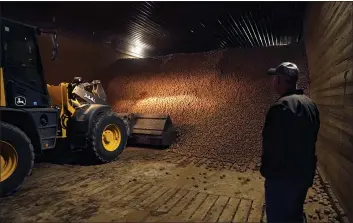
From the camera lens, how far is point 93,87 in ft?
21.8

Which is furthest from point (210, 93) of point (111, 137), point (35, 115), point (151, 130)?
point (35, 115)

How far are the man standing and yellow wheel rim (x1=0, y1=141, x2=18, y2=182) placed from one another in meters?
3.59

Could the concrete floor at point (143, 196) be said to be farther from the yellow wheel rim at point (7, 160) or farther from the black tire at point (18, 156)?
the yellow wheel rim at point (7, 160)

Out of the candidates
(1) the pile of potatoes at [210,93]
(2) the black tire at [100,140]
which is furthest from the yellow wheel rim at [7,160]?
(1) the pile of potatoes at [210,93]

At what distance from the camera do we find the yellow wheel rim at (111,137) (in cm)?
616

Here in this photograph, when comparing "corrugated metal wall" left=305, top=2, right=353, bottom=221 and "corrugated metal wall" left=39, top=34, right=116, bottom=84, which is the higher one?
"corrugated metal wall" left=39, top=34, right=116, bottom=84

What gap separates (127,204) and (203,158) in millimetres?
3111

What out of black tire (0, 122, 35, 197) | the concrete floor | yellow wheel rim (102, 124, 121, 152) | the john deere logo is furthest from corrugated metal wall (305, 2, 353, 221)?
the john deere logo

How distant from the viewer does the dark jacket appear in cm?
208

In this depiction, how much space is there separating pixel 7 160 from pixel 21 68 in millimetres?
1551

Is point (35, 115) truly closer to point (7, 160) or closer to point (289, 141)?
point (7, 160)

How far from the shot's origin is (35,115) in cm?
446

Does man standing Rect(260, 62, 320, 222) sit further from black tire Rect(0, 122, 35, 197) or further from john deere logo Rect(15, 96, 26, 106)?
john deere logo Rect(15, 96, 26, 106)

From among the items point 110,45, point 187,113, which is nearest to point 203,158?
point 187,113
